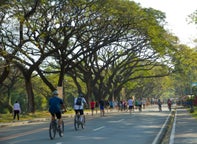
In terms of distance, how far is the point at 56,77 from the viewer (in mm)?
81062

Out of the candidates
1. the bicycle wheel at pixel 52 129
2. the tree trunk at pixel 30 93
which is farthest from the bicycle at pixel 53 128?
the tree trunk at pixel 30 93

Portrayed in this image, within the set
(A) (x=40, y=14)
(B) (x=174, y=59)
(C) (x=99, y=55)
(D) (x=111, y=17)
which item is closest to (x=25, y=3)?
(A) (x=40, y=14)

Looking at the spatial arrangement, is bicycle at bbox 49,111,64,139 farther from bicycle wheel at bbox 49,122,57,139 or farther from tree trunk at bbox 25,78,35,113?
tree trunk at bbox 25,78,35,113

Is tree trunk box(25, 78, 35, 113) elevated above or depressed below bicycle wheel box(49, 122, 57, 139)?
above

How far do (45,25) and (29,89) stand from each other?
8.84 m

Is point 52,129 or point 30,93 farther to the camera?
point 30,93

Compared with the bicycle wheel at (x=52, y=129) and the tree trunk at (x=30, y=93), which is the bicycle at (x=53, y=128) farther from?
the tree trunk at (x=30, y=93)

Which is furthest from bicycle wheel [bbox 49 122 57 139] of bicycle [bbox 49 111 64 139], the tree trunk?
the tree trunk

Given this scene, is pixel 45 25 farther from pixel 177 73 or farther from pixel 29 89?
pixel 177 73

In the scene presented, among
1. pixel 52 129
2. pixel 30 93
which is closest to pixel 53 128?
pixel 52 129

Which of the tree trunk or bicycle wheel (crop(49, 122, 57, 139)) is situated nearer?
bicycle wheel (crop(49, 122, 57, 139))

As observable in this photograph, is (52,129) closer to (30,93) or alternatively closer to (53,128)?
(53,128)

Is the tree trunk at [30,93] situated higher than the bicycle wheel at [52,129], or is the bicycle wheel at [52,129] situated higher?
the tree trunk at [30,93]

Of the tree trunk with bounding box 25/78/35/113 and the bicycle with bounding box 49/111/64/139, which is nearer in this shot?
the bicycle with bounding box 49/111/64/139
